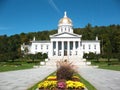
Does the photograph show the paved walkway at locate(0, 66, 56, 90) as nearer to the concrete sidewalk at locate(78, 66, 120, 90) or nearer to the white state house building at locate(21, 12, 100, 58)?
the concrete sidewalk at locate(78, 66, 120, 90)

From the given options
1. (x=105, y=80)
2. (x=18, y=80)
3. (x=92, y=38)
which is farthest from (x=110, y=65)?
(x=92, y=38)

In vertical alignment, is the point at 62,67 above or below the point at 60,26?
below

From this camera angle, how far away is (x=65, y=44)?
90.1 m

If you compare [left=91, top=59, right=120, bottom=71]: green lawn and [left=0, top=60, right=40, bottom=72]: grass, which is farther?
[left=91, top=59, right=120, bottom=71]: green lawn

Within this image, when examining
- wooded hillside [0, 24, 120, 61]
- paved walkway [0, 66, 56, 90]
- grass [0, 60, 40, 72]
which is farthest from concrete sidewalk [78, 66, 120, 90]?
wooded hillside [0, 24, 120, 61]

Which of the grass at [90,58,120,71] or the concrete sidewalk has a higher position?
the grass at [90,58,120,71]

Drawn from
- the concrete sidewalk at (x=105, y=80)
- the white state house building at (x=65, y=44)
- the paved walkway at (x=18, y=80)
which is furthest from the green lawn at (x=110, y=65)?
the white state house building at (x=65, y=44)

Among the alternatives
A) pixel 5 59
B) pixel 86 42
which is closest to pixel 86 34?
pixel 86 42

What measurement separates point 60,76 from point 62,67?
64 cm

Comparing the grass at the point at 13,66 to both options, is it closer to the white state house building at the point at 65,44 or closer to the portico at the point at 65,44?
the white state house building at the point at 65,44

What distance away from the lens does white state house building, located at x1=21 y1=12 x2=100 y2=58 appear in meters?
87.1

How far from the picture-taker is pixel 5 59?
67.0 metres

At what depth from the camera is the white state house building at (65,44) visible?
87062 mm

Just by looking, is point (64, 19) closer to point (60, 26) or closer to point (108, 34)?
point (60, 26)
